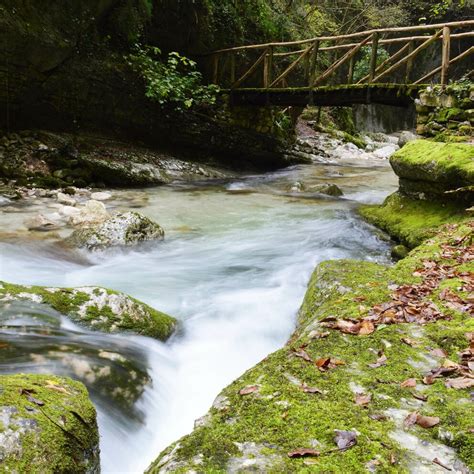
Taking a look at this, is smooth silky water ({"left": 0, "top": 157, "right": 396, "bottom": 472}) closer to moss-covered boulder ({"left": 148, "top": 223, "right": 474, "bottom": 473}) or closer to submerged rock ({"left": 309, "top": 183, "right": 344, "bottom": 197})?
submerged rock ({"left": 309, "top": 183, "right": 344, "bottom": 197})

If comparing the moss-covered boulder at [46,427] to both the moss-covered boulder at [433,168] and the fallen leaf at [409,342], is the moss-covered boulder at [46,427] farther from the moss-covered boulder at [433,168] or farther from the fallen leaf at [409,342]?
the moss-covered boulder at [433,168]

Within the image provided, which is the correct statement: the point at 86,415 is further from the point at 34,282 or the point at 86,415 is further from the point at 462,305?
the point at 34,282

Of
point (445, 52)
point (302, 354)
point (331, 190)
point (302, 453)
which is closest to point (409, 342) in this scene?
point (302, 354)

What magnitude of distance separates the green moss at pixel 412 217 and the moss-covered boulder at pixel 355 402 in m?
3.10

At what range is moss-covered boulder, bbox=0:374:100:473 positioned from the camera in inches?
67.2

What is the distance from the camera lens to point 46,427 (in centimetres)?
184

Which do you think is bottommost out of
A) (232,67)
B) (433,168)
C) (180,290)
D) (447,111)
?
(180,290)

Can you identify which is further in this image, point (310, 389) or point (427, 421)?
point (310, 389)

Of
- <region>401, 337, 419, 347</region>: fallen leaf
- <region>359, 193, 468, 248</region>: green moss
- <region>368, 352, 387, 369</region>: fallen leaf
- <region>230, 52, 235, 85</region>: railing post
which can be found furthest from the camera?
<region>230, 52, 235, 85</region>: railing post

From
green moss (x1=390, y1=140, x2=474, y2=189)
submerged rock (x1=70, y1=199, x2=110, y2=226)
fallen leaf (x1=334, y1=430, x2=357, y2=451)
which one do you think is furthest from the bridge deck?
fallen leaf (x1=334, y1=430, x2=357, y2=451)

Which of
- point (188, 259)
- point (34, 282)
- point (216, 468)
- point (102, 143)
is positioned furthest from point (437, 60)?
point (216, 468)

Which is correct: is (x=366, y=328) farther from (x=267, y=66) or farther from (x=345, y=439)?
(x=267, y=66)

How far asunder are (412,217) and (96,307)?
5075mm

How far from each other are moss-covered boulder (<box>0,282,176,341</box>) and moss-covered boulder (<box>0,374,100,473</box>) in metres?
1.34
